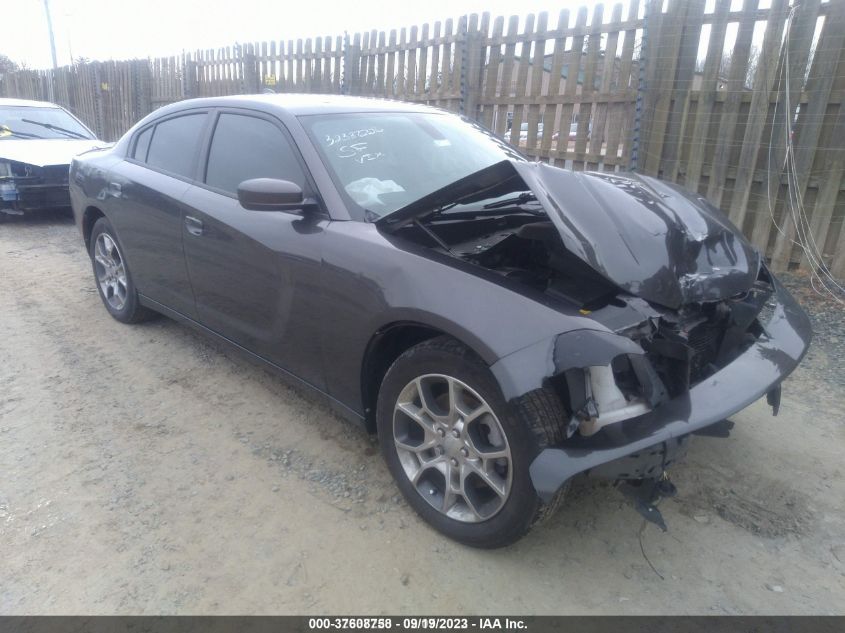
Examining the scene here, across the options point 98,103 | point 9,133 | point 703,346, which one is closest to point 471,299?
point 703,346

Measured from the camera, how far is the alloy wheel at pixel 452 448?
2.25 metres

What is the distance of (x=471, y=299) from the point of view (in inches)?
87.4

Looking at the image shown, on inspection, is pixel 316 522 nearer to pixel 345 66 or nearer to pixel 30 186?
pixel 30 186

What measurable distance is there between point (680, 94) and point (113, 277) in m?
5.26

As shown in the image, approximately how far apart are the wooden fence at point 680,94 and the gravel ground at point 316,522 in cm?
212

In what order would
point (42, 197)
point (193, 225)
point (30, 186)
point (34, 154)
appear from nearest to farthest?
point (193, 225) < point (30, 186) < point (42, 197) < point (34, 154)

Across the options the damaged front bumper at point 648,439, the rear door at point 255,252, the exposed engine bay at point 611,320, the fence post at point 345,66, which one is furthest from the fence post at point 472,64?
the damaged front bumper at point 648,439

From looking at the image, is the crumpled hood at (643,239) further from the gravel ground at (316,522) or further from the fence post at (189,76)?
the fence post at (189,76)

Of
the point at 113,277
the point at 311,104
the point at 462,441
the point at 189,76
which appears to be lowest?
the point at 113,277

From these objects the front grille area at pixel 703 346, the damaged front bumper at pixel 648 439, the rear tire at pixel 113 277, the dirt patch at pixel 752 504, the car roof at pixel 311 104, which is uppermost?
the car roof at pixel 311 104

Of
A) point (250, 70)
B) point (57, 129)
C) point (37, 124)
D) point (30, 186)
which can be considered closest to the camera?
point (30, 186)

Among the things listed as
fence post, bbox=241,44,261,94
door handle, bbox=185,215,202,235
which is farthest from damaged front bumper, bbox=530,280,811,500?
fence post, bbox=241,44,261,94

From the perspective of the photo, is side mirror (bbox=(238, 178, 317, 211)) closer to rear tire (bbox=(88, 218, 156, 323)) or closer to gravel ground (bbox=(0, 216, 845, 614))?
gravel ground (bbox=(0, 216, 845, 614))

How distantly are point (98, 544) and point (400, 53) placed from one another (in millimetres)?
7330
